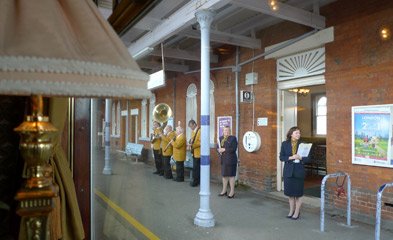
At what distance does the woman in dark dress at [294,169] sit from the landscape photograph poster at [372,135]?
1.05m

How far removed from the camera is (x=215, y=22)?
23.7 feet

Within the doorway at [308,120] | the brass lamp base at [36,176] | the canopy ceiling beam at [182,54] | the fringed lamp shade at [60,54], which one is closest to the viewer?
the fringed lamp shade at [60,54]

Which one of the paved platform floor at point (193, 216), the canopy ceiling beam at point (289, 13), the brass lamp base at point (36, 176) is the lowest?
the paved platform floor at point (193, 216)

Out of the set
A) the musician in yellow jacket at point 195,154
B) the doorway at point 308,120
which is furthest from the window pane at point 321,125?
the musician in yellow jacket at point 195,154

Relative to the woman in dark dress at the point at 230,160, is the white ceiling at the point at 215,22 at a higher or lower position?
higher

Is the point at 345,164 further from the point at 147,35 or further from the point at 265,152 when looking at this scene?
the point at 147,35

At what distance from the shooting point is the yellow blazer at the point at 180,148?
9133mm

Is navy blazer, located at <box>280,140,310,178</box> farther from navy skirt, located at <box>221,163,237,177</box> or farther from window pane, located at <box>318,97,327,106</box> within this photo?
window pane, located at <box>318,97,327,106</box>

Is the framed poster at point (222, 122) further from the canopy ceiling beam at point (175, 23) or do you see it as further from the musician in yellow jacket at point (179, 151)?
the canopy ceiling beam at point (175, 23)

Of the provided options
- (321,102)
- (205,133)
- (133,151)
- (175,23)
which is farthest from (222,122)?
(321,102)

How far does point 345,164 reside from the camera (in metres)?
5.85

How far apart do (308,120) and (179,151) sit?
5.44 m

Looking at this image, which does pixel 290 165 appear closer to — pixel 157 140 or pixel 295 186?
pixel 295 186

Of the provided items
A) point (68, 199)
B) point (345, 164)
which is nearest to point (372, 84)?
point (345, 164)
